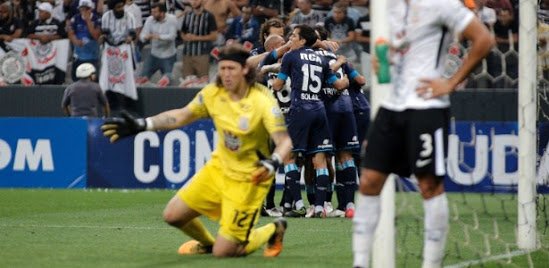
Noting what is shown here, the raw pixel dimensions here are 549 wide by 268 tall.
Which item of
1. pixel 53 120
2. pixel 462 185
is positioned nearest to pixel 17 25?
pixel 53 120

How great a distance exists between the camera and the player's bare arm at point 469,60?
718cm

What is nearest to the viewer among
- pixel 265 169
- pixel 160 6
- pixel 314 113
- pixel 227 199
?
pixel 265 169

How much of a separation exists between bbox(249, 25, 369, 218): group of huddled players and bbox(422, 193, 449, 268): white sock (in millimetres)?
6293

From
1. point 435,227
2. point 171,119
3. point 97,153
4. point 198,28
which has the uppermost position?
point 198,28

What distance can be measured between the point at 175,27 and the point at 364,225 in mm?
14380

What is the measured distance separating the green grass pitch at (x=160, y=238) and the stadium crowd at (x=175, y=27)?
444 centimetres

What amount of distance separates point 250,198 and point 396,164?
2.41 m

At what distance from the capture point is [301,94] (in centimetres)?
1393

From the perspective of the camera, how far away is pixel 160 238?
11414 mm

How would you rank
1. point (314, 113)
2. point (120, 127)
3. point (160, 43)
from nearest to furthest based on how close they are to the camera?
point (120, 127)
point (314, 113)
point (160, 43)

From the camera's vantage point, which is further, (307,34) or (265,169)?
(307,34)

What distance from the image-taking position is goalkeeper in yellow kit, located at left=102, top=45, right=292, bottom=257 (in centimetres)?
954

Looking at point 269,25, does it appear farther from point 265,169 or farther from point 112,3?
point 112,3

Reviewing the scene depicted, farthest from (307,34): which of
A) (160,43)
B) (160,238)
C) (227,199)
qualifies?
(160,43)
